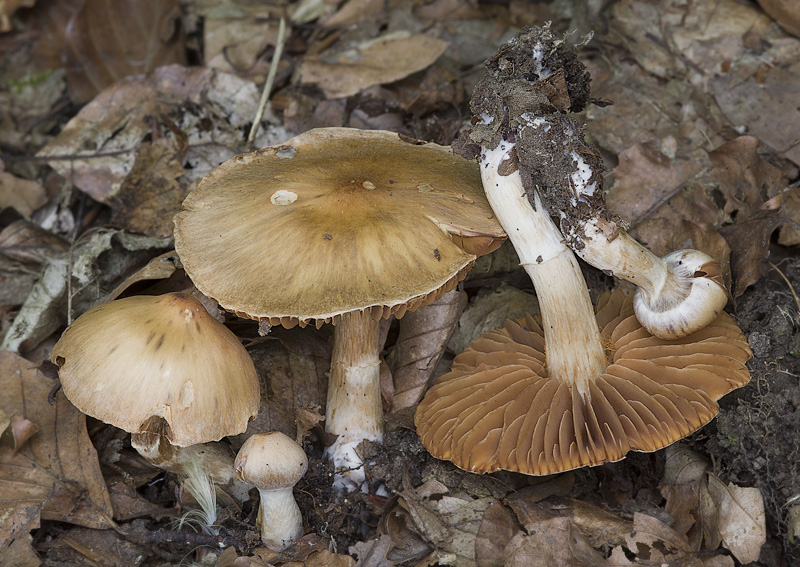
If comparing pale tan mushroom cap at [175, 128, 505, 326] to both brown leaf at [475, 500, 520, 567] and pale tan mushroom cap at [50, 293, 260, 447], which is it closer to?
pale tan mushroom cap at [50, 293, 260, 447]

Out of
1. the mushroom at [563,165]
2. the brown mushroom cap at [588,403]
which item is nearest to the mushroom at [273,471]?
the brown mushroom cap at [588,403]

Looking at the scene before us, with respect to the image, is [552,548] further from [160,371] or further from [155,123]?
[155,123]

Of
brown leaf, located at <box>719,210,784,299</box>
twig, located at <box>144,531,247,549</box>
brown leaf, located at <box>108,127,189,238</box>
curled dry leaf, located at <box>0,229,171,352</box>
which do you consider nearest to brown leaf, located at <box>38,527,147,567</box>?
twig, located at <box>144,531,247,549</box>

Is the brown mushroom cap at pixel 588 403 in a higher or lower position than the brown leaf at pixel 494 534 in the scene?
higher

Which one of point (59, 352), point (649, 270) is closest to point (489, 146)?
point (649, 270)

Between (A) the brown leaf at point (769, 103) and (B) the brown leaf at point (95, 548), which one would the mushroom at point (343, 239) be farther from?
(A) the brown leaf at point (769, 103)

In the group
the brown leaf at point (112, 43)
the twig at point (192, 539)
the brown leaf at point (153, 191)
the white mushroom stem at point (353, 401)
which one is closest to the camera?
the twig at point (192, 539)

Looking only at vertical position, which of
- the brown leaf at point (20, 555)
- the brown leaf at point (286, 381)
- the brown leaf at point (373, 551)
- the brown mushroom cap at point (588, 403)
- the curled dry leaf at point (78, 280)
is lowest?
the brown leaf at point (373, 551)

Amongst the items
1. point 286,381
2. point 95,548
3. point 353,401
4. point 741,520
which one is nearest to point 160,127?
point 286,381
